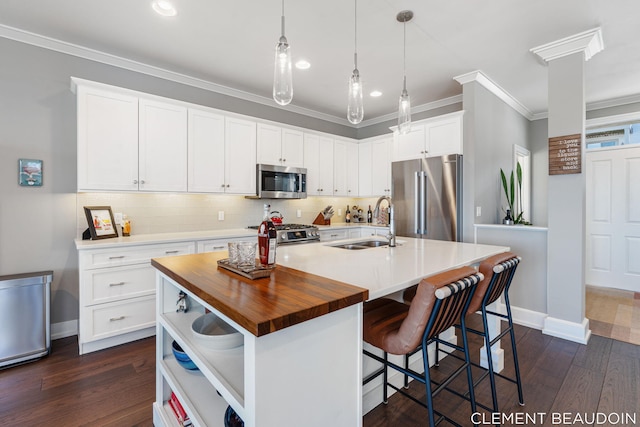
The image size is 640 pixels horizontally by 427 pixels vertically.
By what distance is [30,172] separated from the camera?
2.73 metres

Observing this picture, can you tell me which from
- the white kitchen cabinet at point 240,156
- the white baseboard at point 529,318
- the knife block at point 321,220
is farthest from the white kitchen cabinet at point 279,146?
the white baseboard at point 529,318

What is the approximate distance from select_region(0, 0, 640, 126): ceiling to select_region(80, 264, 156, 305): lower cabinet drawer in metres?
2.12

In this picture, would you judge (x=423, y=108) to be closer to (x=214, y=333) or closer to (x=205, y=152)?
(x=205, y=152)

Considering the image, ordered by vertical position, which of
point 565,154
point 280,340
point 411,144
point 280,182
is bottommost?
point 280,340

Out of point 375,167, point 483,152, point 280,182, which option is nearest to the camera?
point 483,152

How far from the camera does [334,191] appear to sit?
16.1 ft

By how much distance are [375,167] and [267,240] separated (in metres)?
3.82

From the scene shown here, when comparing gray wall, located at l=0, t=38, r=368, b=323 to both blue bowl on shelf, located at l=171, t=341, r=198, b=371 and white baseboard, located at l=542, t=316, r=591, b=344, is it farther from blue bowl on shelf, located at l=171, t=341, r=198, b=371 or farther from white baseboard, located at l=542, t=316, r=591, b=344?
white baseboard, located at l=542, t=316, r=591, b=344

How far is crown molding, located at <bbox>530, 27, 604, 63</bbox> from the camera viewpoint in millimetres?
2705

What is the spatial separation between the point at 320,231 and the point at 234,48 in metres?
2.44

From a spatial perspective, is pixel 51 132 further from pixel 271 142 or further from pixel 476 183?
pixel 476 183

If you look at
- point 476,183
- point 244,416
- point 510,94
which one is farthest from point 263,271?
point 510,94

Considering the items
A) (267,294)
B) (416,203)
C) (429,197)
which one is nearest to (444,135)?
(429,197)

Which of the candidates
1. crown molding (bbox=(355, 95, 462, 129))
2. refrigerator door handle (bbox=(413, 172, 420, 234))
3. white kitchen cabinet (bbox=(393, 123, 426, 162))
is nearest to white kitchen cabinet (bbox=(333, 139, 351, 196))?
crown molding (bbox=(355, 95, 462, 129))
